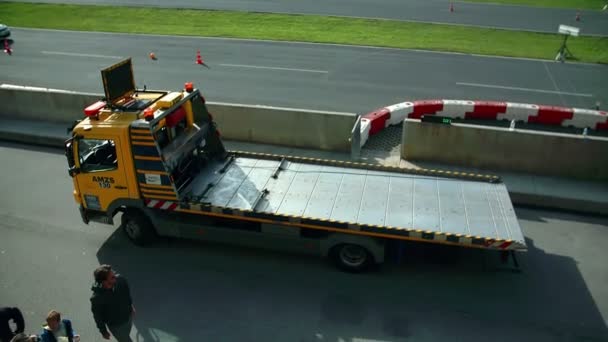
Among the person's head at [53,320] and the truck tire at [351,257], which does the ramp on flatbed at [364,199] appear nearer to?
the truck tire at [351,257]

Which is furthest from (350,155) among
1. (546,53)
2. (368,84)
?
(546,53)

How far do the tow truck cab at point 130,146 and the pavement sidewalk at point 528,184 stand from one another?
3.43 metres

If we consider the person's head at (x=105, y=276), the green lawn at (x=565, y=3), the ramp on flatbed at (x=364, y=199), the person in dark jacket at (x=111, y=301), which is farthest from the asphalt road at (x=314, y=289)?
the green lawn at (x=565, y=3)

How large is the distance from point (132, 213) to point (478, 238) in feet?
19.5

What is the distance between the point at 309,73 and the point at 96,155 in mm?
11280

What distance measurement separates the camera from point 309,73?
61.8 feet

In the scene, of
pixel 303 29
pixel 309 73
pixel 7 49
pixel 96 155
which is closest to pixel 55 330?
pixel 96 155

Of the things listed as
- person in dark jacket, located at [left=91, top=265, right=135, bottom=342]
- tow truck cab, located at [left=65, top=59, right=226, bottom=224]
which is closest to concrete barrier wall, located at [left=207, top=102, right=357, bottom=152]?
tow truck cab, located at [left=65, top=59, right=226, bottom=224]

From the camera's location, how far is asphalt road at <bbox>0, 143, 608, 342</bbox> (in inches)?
285

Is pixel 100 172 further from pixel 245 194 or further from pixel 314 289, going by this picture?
pixel 314 289

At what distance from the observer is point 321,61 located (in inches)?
795

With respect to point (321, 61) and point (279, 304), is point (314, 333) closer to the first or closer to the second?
point (279, 304)

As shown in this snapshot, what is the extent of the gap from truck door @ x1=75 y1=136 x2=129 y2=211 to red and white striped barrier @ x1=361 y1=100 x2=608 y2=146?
21.1 ft

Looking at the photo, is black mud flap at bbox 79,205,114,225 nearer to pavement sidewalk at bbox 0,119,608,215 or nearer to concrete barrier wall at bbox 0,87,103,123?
pavement sidewalk at bbox 0,119,608,215
